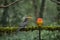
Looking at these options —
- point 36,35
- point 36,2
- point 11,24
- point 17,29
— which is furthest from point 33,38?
point 36,2

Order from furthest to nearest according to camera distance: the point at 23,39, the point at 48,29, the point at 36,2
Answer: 1. the point at 36,2
2. the point at 48,29
3. the point at 23,39

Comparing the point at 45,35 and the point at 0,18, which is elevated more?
the point at 0,18

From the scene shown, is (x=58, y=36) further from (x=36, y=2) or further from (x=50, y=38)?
(x=36, y=2)

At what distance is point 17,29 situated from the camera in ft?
22.9

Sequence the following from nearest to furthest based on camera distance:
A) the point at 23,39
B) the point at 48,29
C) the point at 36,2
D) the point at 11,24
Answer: the point at 23,39, the point at 48,29, the point at 11,24, the point at 36,2

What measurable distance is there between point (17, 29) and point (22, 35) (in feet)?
1.04

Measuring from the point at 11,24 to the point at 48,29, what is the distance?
5.96ft

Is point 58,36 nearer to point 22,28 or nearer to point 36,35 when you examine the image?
point 36,35

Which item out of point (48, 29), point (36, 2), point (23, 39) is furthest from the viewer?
point (36, 2)

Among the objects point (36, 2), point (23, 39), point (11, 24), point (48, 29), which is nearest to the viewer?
point (23, 39)

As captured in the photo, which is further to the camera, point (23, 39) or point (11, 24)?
point (11, 24)

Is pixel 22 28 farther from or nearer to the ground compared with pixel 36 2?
nearer to the ground

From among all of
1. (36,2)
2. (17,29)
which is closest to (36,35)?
(17,29)

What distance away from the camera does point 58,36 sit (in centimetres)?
682
